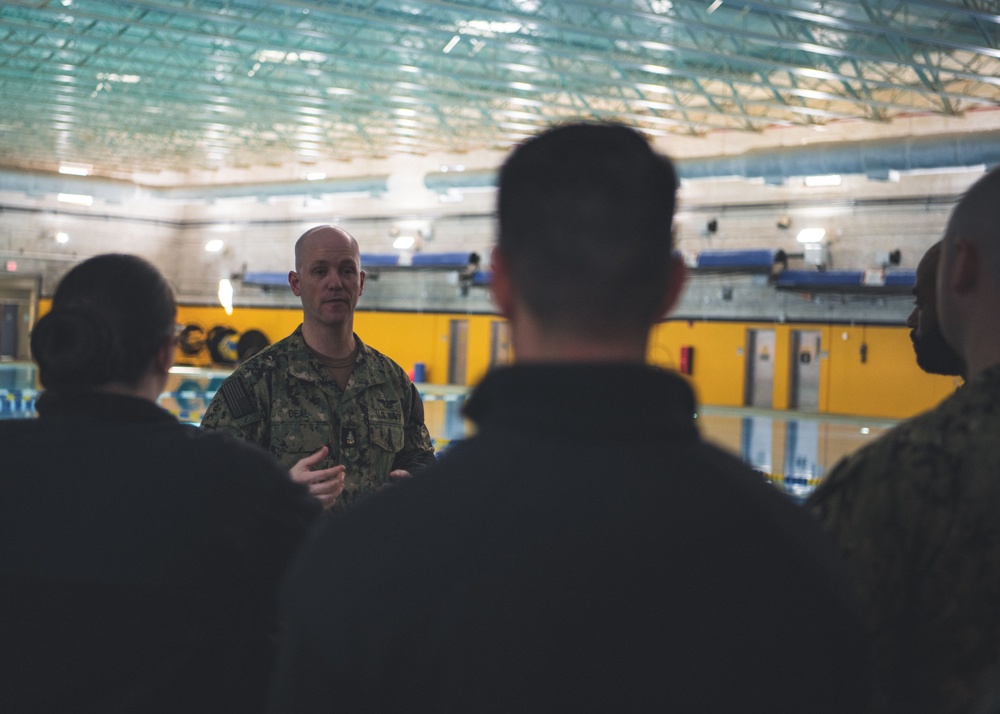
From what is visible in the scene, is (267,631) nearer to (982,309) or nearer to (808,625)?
(808,625)

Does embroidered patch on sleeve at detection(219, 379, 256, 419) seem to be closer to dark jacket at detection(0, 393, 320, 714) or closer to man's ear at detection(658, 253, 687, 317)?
dark jacket at detection(0, 393, 320, 714)

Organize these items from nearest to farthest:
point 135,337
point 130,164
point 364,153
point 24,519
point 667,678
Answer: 1. point 667,678
2. point 24,519
3. point 135,337
4. point 364,153
5. point 130,164

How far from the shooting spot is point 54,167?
33.4 metres

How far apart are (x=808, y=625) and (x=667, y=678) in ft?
0.56

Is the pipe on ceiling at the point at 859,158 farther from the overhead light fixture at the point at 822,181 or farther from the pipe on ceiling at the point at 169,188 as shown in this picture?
the pipe on ceiling at the point at 169,188

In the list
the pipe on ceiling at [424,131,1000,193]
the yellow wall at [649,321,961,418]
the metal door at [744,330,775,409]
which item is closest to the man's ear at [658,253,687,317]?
the pipe on ceiling at [424,131,1000,193]

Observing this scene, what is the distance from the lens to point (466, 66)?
63.7ft

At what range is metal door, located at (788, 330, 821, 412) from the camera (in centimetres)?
2267

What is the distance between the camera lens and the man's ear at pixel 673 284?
1265 mm

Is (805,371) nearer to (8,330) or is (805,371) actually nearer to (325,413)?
(325,413)

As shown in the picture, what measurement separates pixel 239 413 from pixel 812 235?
20329mm

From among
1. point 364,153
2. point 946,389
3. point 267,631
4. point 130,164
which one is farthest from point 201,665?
point 130,164

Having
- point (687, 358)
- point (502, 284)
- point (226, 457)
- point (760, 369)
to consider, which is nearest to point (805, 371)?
point (760, 369)

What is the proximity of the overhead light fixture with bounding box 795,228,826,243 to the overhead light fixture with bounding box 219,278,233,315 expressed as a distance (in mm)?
16942
